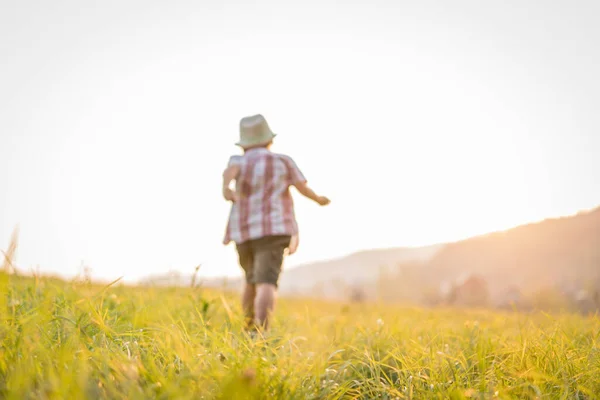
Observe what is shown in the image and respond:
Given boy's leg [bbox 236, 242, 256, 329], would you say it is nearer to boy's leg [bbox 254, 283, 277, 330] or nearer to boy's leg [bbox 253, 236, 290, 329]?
boy's leg [bbox 253, 236, 290, 329]

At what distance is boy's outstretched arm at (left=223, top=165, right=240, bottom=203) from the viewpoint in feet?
12.1

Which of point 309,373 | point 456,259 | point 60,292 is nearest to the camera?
point 309,373

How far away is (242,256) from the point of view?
3982mm

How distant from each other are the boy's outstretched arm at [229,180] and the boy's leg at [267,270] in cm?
46

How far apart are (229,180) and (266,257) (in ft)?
2.48

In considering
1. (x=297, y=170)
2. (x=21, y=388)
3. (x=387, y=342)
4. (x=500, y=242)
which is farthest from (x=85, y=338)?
(x=500, y=242)

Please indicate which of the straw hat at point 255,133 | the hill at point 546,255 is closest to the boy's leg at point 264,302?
the straw hat at point 255,133

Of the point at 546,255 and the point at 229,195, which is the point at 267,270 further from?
the point at 546,255

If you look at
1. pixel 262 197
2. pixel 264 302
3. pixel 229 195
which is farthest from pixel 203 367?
pixel 262 197

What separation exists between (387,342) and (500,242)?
2817 cm

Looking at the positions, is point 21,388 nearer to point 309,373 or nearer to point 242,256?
point 309,373

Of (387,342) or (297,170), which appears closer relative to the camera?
(387,342)

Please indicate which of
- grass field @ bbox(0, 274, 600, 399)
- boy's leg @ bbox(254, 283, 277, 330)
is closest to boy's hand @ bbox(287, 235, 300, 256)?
boy's leg @ bbox(254, 283, 277, 330)

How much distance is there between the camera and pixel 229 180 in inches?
149
